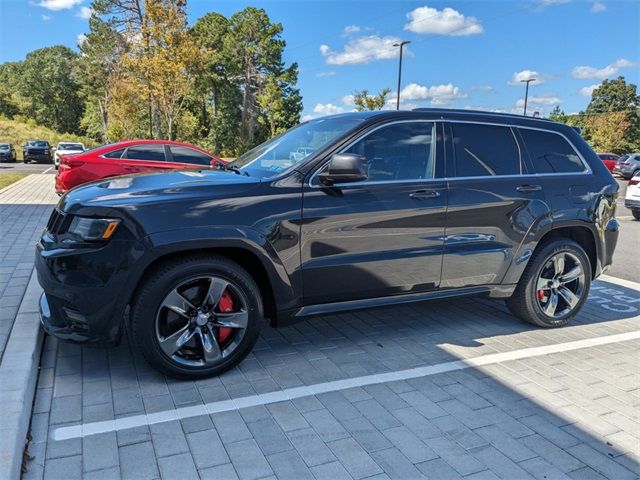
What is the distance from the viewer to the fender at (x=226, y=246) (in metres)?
3.07

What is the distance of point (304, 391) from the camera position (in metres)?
3.30

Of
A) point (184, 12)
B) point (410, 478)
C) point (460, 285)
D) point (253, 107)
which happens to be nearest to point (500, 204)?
point (460, 285)

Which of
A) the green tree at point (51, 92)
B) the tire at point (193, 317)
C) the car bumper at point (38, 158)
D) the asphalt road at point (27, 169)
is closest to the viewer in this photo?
the tire at point (193, 317)

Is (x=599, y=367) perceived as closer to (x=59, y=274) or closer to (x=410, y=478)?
(x=410, y=478)

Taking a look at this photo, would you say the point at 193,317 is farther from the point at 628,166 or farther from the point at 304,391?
the point at 628,166

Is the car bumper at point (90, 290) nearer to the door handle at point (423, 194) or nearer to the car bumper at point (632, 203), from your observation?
the door handle at point (423, 194)

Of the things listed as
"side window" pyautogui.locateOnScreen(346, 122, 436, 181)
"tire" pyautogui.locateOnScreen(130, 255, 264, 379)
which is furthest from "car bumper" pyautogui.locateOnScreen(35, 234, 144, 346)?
"side window" pyautogui.locateOnScreen(346, 122, 436, 181)

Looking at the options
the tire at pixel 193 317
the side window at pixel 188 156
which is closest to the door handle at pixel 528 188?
the tire at pixel 193 317

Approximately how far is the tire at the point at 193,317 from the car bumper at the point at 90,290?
5.3 inches

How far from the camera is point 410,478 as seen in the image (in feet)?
8.08

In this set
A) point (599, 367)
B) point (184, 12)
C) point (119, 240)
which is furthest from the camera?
point (184, 12)

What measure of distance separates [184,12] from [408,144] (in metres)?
23.8

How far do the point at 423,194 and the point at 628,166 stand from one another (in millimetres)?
30981

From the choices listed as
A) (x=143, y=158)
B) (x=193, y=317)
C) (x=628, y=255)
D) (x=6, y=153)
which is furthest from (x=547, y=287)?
(x=6, y=153)
